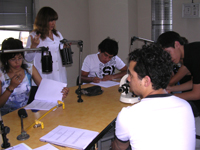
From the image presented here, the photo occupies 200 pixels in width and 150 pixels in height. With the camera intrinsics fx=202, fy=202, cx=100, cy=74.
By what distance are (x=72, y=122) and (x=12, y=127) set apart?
40cm

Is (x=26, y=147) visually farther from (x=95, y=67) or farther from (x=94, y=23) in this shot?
(x=94, y=23)

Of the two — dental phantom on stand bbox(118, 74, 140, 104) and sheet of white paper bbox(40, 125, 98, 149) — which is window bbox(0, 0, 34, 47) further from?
sheet of white paper bbox(40, 125, 98, 149)

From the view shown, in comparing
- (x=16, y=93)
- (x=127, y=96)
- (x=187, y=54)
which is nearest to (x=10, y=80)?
(x=16, y=93)

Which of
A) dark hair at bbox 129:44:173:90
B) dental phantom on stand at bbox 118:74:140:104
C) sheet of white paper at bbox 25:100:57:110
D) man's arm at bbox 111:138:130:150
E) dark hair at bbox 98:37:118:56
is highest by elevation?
dark hair at bbox 98:37:118:56

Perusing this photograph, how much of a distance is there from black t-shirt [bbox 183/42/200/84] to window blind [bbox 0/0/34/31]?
7.39 feet

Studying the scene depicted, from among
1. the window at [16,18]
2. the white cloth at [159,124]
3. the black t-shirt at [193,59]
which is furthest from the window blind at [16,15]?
the white cloth at [159,124]

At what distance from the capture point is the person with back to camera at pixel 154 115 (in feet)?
2.83

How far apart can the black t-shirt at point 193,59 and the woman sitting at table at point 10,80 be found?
1131 mm

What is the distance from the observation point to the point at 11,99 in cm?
188

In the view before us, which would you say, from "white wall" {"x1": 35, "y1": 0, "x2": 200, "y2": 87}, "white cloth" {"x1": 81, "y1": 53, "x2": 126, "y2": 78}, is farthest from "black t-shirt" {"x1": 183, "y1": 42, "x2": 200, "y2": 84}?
"white wall" {"x1": 35, "y1": 0, "x2": 200, "y2": 87}

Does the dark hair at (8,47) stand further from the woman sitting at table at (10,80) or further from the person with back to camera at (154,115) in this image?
the person with back to camera at (154,115)

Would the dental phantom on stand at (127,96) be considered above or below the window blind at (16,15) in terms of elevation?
below

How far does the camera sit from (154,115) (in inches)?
34.1

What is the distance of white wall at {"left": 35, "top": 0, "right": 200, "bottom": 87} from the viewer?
3777mm
